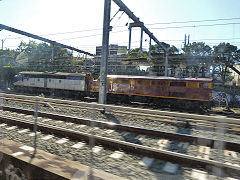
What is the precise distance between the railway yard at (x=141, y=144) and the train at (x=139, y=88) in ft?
31.3

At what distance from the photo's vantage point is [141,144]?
518 centimetres

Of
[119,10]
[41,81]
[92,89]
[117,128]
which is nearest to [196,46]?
[92,89]

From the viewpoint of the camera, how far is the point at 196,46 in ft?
94.9

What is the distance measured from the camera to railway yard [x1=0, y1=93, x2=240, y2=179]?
2.82 m

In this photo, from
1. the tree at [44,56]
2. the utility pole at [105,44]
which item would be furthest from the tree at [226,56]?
the tree at [44,56]

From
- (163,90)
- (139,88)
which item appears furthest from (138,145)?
(139,88)

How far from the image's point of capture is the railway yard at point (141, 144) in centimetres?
282

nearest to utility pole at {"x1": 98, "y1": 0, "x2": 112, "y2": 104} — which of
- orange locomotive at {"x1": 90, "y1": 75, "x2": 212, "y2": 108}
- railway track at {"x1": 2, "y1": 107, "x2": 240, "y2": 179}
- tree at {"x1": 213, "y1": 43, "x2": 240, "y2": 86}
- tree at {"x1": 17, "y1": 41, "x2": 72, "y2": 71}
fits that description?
railway track at {"x1": 2, "y1": 107, "x2": 240, "y2": 179}

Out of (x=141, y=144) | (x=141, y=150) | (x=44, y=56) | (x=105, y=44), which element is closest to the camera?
(x=141, y=150)

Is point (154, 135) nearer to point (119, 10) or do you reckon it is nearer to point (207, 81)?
point (119, 10)

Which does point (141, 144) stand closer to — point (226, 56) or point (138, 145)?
point (138, 145)

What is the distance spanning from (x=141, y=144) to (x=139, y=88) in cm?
1276

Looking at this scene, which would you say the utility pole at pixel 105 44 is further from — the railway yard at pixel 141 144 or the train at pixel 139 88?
the train at pixel 139 88

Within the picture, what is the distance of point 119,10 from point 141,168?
10871 mm
